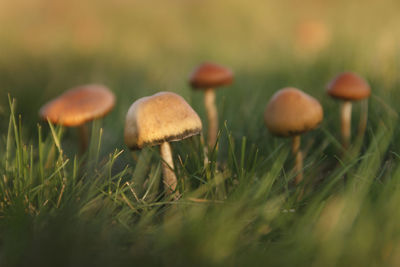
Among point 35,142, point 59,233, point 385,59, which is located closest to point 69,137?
point 35,142

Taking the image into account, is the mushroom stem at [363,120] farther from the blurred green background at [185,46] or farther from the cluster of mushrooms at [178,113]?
the blurred green background at [185,46]

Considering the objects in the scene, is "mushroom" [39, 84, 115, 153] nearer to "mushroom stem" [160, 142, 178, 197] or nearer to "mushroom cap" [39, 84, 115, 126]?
"mushroom cap" [39, 84, 115, 126]

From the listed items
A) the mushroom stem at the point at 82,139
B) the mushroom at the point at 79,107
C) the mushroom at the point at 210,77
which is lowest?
the mushroom stem at the point at 82,139

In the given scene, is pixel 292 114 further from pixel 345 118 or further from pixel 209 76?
pixel 209 76

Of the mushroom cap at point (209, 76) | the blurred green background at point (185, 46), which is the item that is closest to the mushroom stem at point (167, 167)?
the blurred green background at point (185, 46)

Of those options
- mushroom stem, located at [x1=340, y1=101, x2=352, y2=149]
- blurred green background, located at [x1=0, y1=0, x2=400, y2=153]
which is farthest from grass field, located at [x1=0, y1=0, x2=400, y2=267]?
mushroom stem, located at [x1=340, y1=101, x2=352, y2=149]
